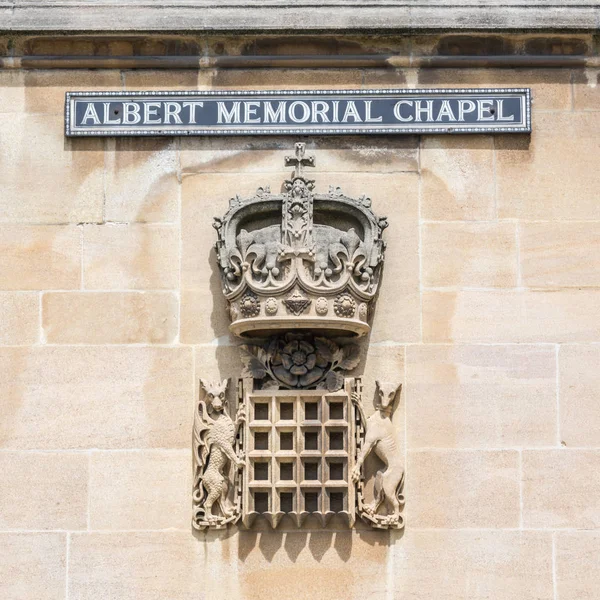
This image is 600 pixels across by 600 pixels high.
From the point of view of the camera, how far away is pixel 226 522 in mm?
10711

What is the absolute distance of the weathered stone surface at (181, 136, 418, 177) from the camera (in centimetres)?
1120

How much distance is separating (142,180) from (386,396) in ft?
7.27

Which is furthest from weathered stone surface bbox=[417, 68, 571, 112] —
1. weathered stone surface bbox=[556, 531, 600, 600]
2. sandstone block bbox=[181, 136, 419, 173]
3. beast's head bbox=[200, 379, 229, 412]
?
weathered stone surface bbox=[556, 531, 600, 600]

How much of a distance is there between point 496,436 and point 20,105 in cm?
394

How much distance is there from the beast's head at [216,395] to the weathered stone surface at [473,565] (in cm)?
146

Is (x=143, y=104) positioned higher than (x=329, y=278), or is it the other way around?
(x=143, y=104)

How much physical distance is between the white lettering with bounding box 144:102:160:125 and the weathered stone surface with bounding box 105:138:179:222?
0.12m

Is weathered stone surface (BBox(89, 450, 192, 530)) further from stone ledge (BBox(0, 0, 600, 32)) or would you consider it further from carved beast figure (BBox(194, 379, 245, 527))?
stone ledge (BBox(0, 0, 600, 32))

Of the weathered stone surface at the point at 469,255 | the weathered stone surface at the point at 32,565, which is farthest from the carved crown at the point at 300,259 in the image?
the weathered stone surface at the point at 32,565

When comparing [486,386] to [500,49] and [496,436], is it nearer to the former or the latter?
[496,436]

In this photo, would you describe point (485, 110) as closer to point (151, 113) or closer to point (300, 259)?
point (300, 259)

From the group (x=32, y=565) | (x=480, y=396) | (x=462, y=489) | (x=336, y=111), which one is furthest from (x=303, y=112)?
(x=32, y=565)

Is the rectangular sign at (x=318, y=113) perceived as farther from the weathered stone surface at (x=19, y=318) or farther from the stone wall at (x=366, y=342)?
the weathered stone surface at (x=19, y=318)

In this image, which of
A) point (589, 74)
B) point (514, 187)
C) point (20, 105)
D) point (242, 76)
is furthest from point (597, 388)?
point (20, 105)
